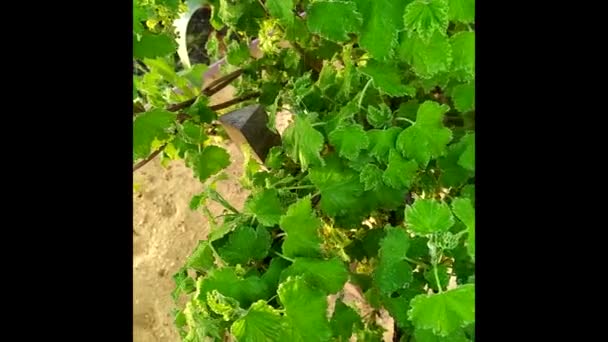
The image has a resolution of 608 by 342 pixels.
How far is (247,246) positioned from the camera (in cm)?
93

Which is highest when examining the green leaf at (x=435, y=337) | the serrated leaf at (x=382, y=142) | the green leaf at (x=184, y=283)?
the serrated leaf at (x=382, y=142)

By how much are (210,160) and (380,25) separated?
1.70 ft

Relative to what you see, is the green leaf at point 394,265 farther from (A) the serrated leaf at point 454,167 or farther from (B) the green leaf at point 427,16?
(B) the green leaf at point 427,16

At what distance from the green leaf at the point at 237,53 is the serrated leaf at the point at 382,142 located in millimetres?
482

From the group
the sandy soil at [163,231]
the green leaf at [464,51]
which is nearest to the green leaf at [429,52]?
the green leaf at [464,51]

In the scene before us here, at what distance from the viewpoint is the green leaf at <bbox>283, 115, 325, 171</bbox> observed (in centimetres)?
97

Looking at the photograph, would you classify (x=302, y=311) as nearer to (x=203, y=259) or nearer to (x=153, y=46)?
(x=203, y=259)

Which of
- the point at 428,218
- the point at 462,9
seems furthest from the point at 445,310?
the point at 462,9

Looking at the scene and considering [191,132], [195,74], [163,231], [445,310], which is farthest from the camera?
[163,231]

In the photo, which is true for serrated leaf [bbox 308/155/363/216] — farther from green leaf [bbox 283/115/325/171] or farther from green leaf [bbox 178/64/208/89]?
green leaf [bbox 178/64/208/89]

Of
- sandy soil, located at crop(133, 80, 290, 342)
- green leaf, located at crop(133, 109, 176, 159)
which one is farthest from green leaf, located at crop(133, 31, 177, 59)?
sandy soil, located at crop(133, 80, 290, 342)

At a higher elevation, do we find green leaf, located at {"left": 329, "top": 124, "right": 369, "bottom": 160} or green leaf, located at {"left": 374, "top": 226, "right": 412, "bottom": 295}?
green leaf, located at {"left": 329, "top": 124, "right": 369, "bottom": 160}

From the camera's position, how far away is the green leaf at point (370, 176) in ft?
3.18

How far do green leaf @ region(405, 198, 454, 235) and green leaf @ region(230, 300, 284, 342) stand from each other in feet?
0.58
